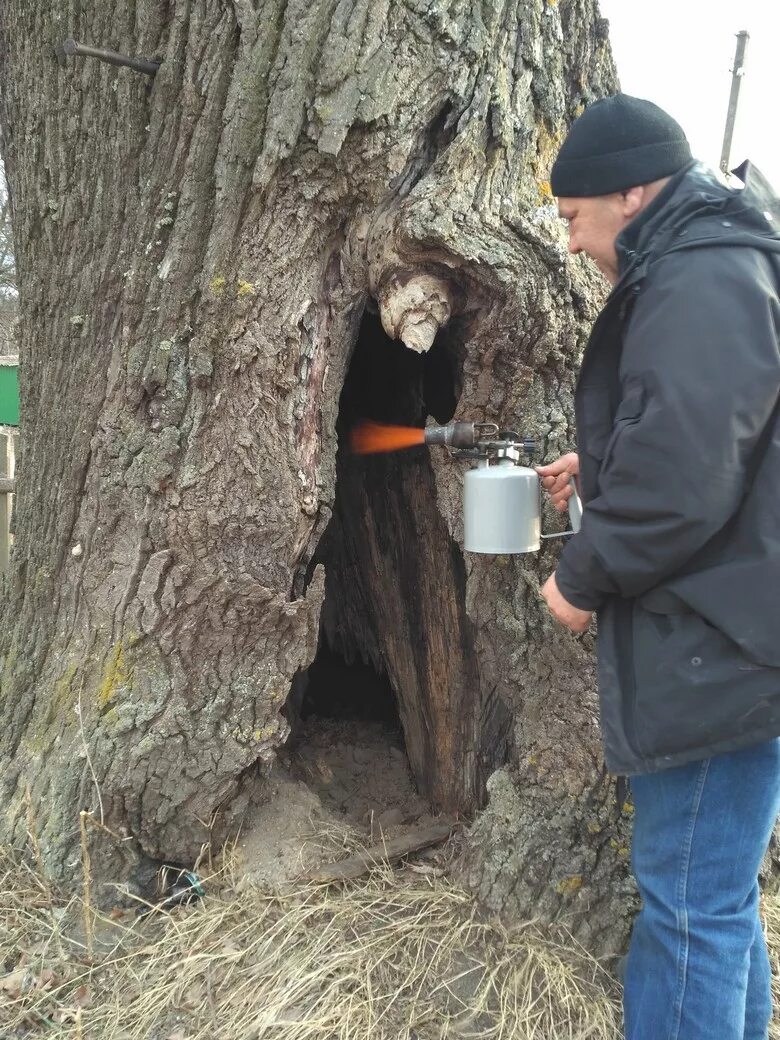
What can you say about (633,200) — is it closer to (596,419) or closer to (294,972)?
(596,419)

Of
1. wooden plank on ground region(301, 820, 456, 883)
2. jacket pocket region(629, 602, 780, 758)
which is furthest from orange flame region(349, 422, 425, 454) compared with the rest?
wooden plank on ground region(301, 820, 456, 883)

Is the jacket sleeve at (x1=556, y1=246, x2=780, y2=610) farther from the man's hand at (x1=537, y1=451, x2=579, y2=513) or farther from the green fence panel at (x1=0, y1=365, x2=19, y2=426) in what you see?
the green fence panel at (x1=0, y1=365, x2=19, y2=426)

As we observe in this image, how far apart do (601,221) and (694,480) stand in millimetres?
698

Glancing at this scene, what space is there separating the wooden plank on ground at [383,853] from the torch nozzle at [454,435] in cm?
145

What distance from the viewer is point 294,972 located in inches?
86.3

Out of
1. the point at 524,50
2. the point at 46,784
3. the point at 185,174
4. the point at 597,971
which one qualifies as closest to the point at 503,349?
the point at 524,50

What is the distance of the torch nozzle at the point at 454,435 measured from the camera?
2152 mm

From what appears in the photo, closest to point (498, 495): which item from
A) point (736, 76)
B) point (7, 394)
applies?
point (7, 394)

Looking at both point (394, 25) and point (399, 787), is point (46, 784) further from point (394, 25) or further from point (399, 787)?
point (394, 25)

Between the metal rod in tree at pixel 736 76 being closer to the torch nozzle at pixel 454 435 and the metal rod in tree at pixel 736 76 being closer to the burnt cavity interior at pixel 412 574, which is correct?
the burnt cavity interior at pixel 412 574

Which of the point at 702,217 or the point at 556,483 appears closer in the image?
the point at 702,217

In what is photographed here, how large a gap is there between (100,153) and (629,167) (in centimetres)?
161

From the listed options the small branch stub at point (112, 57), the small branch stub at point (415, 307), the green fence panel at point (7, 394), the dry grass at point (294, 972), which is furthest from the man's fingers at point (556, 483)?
the green fence panel at point (7, 394)

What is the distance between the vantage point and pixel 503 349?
91.7 inches
